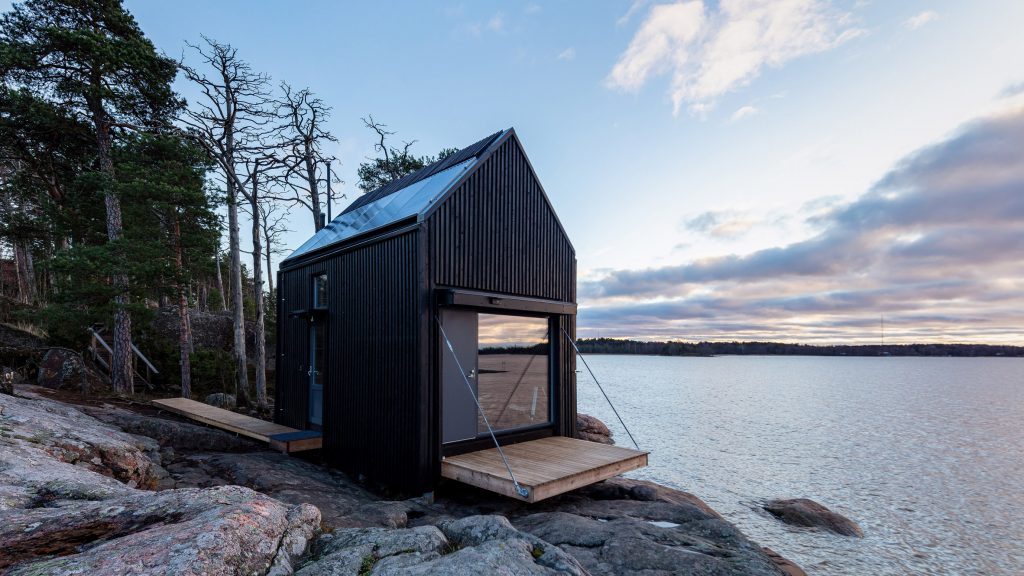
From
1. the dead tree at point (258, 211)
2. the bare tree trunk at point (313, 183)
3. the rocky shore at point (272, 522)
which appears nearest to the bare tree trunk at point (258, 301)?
the dead tree at point (258, 211)

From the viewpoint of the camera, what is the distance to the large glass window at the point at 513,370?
7680 mm

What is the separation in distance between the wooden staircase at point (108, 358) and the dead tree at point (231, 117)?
2.86 metres

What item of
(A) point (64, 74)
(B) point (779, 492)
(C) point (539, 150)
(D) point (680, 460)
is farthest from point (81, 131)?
(B) point (779, 492)

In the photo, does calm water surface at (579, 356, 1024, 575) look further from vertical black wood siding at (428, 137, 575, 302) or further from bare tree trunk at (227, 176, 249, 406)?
bare tree trunk at (227, 176, 249, 406)

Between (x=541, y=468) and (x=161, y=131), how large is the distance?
1552cm

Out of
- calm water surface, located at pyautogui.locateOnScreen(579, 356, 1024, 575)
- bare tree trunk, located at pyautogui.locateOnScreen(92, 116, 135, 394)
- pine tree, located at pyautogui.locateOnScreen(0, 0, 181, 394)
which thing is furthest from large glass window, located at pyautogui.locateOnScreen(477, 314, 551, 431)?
bare tree trunk, located at pyautogui.locateOnScreen(92, 116, 135, 394)

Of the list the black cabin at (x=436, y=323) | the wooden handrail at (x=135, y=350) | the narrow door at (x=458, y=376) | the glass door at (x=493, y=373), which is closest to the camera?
the black cabin at (x=436, y=323)

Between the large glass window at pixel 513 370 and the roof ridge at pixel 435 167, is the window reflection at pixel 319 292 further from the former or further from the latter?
the large glass window at pixel 513 370

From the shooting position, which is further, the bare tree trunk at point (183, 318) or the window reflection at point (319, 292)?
the bare tree trunk at point (183, 318)

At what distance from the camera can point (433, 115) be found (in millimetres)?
15008

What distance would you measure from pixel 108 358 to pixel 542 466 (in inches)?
651

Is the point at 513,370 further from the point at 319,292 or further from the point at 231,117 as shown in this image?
the point at 231,117

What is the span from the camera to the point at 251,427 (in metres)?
9.39

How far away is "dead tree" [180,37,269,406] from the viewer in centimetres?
1434
